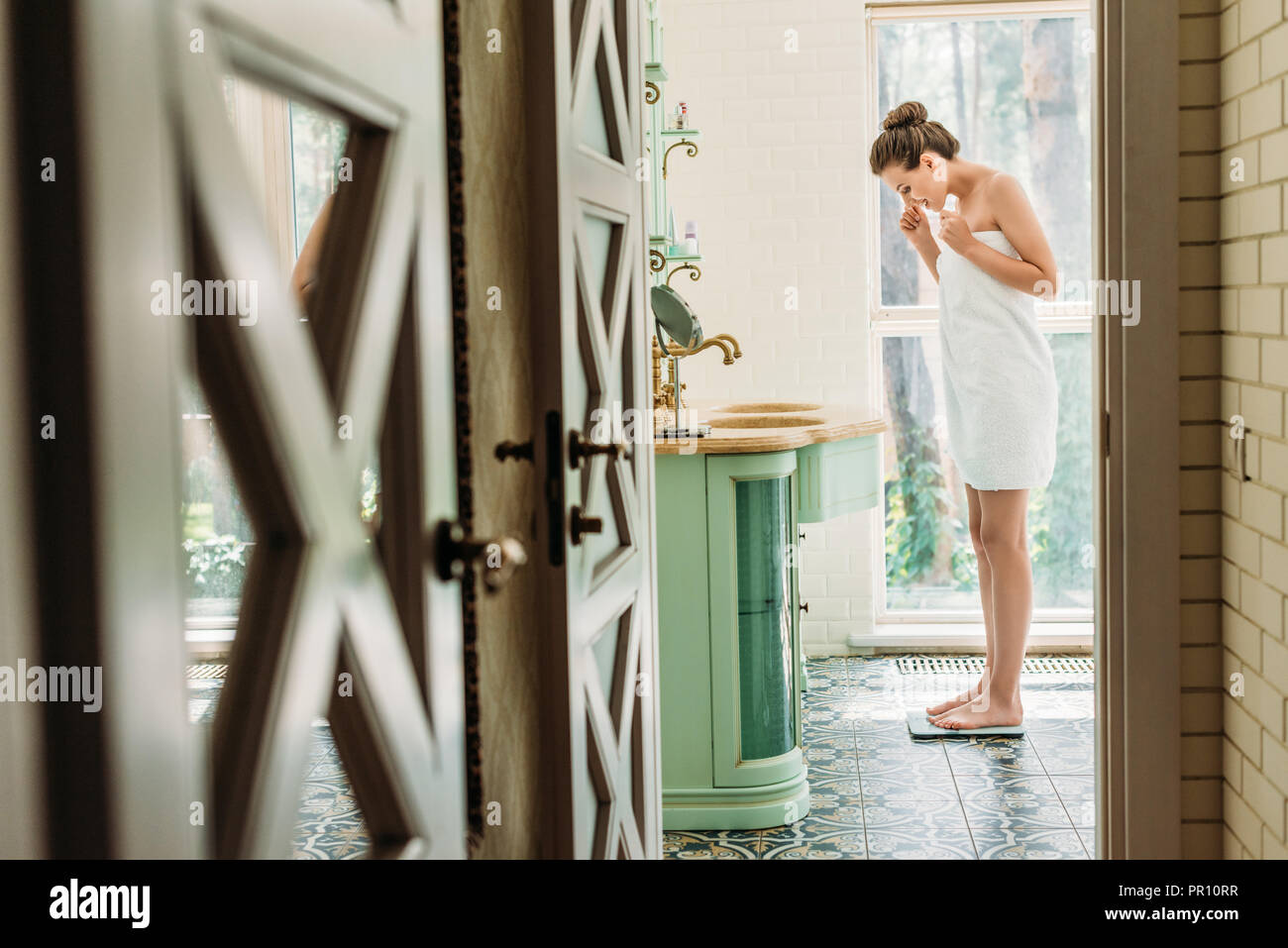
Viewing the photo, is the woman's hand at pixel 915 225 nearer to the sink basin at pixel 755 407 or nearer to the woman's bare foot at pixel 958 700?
the sink basin at pixel 755 407

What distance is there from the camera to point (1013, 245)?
11.0 ft

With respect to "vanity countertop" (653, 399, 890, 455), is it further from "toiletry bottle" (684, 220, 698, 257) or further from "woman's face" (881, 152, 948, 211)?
"woman's face" (881, 152, 948, 211)

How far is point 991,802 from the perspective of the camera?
3070mm

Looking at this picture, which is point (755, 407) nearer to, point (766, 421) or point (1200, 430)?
point (766, 421)

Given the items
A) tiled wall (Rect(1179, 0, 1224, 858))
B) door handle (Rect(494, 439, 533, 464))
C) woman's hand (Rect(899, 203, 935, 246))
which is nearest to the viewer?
door handle (Rect(494, 439, 533, 464))

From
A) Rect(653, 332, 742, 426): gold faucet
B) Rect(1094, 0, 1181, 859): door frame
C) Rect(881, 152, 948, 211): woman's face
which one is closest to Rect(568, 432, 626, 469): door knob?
Rect(1094, 0, 1181, 859): door frame

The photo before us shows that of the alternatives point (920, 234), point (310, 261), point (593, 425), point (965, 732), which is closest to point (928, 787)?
point (965, 732)

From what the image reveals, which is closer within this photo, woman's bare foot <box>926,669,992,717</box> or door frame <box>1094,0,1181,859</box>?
door frame <box>1094,0,1181,859</box>

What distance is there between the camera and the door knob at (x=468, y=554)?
1.11 meters

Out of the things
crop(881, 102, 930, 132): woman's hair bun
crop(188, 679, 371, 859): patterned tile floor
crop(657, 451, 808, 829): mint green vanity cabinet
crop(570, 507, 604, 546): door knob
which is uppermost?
crop(881, 102, 930, 132): woman's hair bun

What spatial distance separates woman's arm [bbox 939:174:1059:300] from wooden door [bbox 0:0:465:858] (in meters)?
2.51

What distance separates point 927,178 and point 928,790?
1.85m

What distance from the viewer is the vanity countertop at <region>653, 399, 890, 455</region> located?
2.91 m

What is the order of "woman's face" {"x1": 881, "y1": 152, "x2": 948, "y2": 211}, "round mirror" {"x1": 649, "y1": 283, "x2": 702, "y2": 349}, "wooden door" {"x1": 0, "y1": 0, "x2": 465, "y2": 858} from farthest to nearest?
"woman's face" {"x1": 881, "y1": 152, "x2": 948, "y2": 211}, "round mirror" {"x1": 649, "y1": 283, "x2": 702, "y2": 349}, "wooden door" {"x1": 0, "y1": 0, "x2": 465, "y2": 858}
